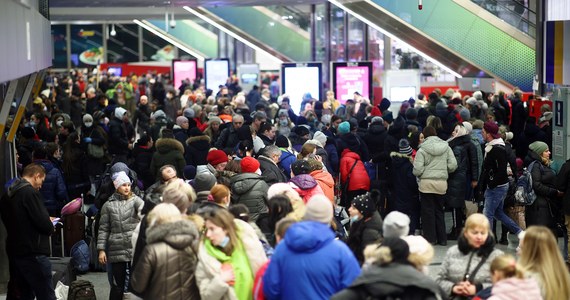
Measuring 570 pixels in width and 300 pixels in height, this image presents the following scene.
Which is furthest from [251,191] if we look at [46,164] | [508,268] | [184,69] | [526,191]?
[184,69]

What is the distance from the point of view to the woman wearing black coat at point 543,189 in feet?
41.0

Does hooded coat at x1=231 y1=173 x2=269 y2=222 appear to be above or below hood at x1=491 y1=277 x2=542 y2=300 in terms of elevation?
above

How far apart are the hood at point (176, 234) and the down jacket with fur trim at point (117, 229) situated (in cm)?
251

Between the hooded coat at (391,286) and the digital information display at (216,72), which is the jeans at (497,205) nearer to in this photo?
the hooded coat at (391,286)

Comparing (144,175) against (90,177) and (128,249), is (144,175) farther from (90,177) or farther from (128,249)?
(128,249)

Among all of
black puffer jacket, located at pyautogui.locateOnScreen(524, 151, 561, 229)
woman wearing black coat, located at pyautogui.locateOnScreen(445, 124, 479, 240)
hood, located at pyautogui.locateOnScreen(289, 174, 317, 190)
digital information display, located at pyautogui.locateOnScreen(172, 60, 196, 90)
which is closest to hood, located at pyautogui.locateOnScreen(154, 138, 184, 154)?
woman wearing black coat, located at pyautogui.locateOnScreen(445, 124, 479, 240)

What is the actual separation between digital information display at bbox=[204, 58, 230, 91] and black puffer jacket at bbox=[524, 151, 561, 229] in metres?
24.4

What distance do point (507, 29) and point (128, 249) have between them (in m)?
15.8

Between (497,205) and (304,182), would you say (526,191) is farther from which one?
(304,182)

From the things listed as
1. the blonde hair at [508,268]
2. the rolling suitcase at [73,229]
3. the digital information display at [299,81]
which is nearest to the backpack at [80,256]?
the rolling suitcase at [73,229]

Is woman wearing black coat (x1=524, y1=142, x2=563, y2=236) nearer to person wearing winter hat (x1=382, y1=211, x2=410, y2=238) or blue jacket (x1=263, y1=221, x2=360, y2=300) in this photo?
person wearing winter hat (x1=382, y1=211, x2=410, y2=238)

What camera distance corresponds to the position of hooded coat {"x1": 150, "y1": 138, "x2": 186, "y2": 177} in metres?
14.4

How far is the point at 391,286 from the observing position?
6289 millimetres

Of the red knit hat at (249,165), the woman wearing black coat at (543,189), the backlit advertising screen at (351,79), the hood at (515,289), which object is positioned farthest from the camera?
the backlit advertising screen at (351,79)
